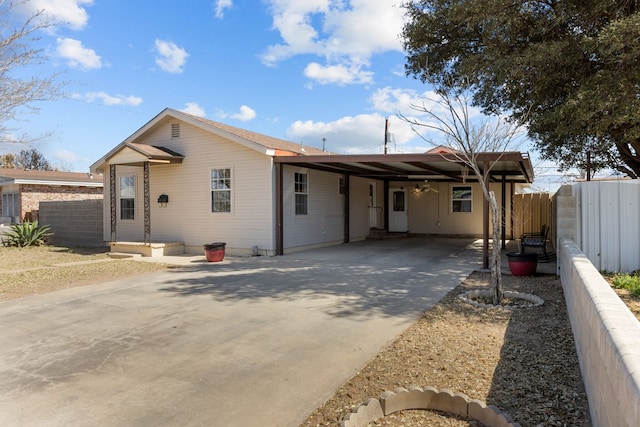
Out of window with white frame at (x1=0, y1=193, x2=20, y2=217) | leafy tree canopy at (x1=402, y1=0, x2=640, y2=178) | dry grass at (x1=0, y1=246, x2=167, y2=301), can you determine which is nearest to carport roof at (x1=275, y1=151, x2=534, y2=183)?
leafy tree canopy at (x1=402, y1=0, x2=640, y2=178)

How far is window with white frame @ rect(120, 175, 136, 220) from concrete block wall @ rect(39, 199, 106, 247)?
1816 millimetres

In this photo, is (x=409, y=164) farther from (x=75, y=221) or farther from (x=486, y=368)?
(x=75, y=221)

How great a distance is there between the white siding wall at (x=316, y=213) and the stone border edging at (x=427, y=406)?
956cm

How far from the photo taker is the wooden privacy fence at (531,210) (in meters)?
16.7

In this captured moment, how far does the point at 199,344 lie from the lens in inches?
182

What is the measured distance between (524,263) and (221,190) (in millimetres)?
8442

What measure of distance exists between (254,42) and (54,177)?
1323cm

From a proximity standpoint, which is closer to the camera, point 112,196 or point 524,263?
point 524,263

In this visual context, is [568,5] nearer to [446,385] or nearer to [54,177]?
[446,385]

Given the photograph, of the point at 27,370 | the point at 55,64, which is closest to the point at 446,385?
the point at 27,370

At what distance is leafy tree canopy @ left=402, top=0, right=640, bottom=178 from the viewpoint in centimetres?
760

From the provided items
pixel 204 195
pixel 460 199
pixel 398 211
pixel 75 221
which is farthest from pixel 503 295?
pixel 75 221

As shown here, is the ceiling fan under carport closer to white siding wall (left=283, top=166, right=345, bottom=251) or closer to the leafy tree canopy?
white siding wall (left=283, top=166, right=345, bottom=251)

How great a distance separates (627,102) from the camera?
7605 millimetres
